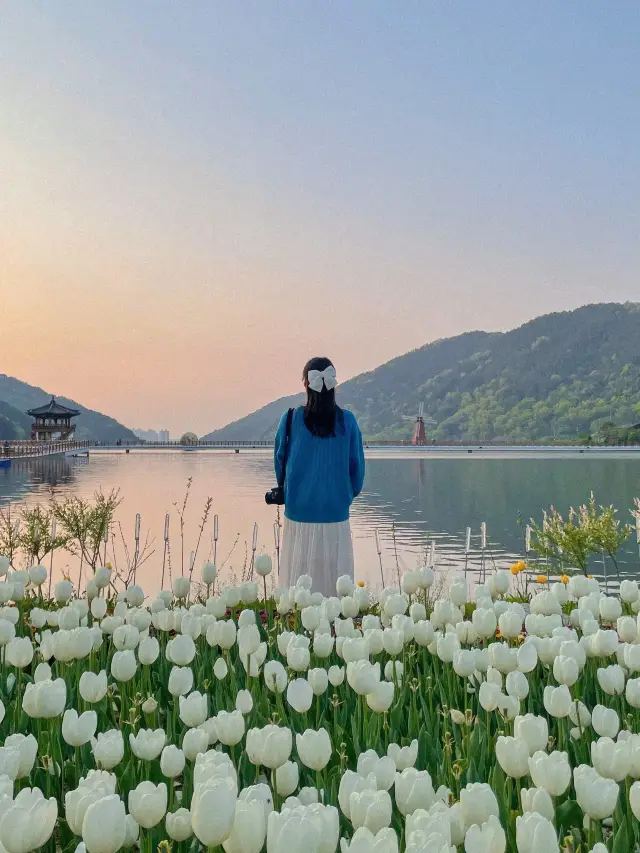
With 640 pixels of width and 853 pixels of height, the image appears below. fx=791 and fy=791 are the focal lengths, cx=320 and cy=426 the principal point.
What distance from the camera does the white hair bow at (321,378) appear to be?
A: 16.4 feet

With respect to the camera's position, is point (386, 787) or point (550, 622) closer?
point (386, 787)

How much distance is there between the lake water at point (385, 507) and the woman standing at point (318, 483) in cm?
88

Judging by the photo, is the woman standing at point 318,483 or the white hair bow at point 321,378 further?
the woman standing at point 318,483

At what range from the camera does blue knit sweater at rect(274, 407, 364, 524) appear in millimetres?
5262

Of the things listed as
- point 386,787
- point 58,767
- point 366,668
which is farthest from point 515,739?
point 58,767

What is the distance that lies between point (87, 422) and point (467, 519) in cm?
16864

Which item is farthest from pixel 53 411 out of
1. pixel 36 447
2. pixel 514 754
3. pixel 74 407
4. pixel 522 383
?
pixel 74 407

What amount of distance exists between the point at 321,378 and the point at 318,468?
0.63 meters

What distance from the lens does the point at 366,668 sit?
87.4 inches

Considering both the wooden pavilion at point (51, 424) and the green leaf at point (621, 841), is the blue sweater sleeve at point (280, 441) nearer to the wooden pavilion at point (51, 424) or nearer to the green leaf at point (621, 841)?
the green leaf at point (621, 841)

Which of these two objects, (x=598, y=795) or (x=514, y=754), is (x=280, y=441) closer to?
(x=514, y=754)

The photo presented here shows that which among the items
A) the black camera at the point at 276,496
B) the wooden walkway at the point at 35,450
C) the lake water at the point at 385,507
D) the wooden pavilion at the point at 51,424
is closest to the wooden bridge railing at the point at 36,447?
the wooden walkway at the point at 35,450

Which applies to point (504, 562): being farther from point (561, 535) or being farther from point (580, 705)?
point (580, 705)

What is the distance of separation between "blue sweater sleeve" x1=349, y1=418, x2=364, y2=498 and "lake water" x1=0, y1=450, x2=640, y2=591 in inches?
31.9
